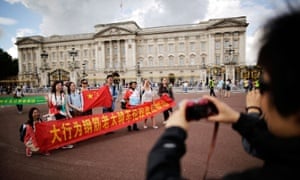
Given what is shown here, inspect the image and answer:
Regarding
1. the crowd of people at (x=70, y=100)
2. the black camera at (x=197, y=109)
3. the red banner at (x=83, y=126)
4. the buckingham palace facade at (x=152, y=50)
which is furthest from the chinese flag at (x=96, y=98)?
the buckingham palace facade at (x=152, y=50)

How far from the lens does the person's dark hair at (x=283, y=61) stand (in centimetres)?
84

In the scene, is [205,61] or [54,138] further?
[205,61]

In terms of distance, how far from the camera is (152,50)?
5684 cm

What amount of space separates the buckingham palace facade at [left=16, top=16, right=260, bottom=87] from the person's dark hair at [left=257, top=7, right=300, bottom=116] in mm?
48652

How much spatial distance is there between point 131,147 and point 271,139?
188 inches

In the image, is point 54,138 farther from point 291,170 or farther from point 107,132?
point 291,170

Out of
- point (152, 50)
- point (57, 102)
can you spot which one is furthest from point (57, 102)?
point (152, 50)

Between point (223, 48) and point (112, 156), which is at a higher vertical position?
point (223, 48)

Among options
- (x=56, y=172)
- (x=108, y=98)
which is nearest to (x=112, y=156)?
(x=56, y=172)

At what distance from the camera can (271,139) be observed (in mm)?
A: 1010

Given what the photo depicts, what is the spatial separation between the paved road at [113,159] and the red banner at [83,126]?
0.26 meters

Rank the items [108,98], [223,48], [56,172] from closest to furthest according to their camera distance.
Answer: [56,172]
[108,98]
[223,48]

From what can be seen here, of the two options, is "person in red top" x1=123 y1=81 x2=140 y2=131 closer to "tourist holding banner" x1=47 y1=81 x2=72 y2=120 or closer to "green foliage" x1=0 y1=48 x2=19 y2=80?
"tourist holding banner" x1=47 y1=81 x2=72 y2=120

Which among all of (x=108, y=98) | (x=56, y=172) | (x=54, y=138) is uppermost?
(x=108, y=98)
